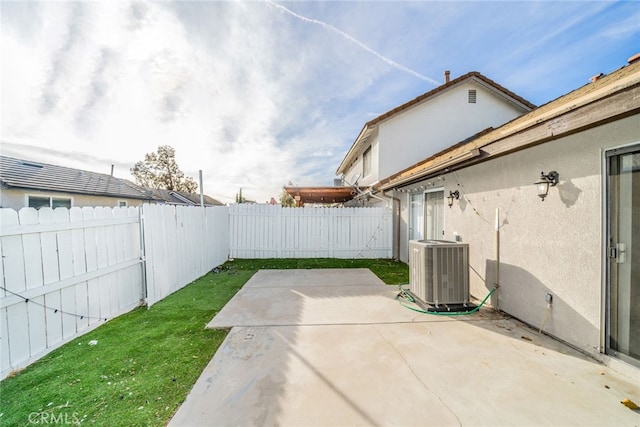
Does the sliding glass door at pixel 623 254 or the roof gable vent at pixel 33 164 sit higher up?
the roof gable vent at pixel 33 164

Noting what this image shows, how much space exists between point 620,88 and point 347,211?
787cm

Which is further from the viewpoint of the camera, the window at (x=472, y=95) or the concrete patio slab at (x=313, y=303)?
the window at (x=472, y=95)

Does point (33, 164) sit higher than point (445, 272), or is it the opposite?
point (33, 164)

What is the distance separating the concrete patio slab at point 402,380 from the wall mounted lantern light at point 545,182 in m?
2.03

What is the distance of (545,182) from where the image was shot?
332cm

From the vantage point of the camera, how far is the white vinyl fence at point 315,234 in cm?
977

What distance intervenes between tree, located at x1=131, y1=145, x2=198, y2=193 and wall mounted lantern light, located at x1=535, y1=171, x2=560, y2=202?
35.4m

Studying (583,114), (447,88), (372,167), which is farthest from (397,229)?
(583,114)

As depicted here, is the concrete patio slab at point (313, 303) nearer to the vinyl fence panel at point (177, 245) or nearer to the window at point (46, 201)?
the vinyl fence panel at point (177, 245)

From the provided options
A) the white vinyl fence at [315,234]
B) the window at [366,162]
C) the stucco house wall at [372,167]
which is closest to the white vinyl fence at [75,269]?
the white vinyl fence at [315,234]

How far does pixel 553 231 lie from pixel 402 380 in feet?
9.53

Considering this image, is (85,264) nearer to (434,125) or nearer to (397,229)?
(397,229)

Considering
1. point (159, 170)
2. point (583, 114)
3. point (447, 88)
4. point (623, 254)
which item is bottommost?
point (623, 254)

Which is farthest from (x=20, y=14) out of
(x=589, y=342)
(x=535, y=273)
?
(x=589, y=342)
